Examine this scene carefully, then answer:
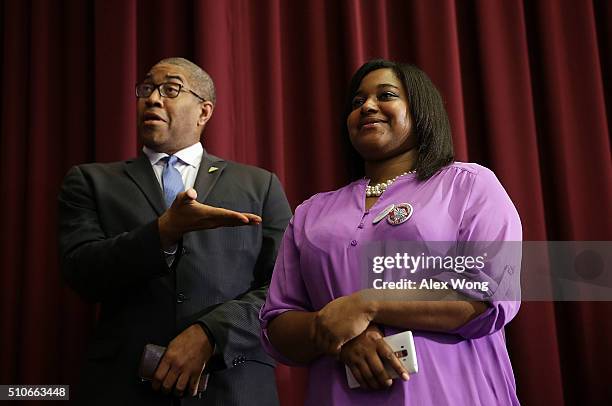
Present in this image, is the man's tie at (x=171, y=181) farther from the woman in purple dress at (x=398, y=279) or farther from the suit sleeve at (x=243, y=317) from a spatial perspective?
the woman in purple dress at (x=398, y=279)

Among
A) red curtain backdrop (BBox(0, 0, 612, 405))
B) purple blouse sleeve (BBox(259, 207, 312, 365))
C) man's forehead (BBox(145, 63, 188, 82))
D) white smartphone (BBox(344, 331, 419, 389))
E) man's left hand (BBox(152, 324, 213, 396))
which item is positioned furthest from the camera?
red curtain backdrop (BBox(0, 0, 612, 405))

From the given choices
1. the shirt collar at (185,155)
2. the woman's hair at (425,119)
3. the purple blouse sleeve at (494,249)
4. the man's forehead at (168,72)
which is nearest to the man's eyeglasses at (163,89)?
the man's forehead at (168,72)

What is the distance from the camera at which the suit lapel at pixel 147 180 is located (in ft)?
5.77

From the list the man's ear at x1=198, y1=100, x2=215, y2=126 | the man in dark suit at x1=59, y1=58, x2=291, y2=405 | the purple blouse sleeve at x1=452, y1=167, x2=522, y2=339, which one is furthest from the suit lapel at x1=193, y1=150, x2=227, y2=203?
the purple blouse sleeve at x1=452, y1=167, x2=522, y2=339

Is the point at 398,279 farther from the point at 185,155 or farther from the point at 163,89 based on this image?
the point at 163,89

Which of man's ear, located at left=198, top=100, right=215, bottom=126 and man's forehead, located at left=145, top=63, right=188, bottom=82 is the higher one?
man's forehead, located at left=145, top=63, right=188, bottom=82

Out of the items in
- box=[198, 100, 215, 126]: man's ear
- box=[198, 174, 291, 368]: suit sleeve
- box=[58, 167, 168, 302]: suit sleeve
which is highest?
box=[198, 100, 215, 126]: man's ear

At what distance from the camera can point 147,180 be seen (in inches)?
71.3

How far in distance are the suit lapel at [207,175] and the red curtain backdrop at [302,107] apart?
38 centimetres

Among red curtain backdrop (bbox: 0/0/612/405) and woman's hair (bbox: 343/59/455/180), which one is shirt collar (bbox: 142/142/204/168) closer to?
red curtain backdrop (bbox: 0/0/612/405)

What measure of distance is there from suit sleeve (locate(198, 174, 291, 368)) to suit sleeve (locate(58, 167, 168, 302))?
0.17 m

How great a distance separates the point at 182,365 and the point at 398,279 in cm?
55

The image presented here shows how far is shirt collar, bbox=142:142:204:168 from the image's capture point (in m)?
1.91

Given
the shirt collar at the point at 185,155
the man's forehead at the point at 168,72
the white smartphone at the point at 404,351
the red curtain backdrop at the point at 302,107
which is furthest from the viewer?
the red curtain backdrop at the point at 302,107
